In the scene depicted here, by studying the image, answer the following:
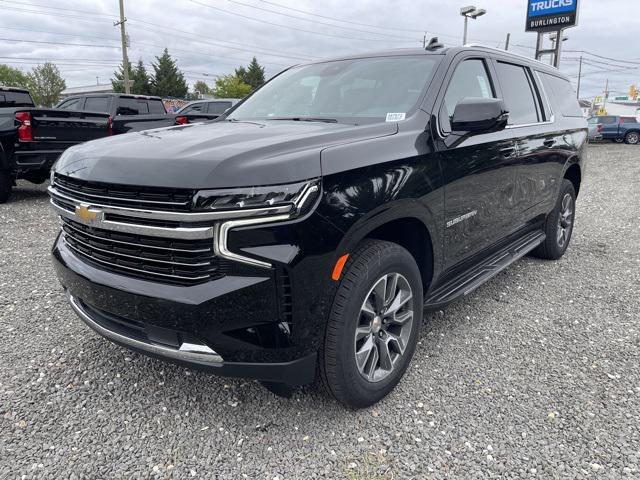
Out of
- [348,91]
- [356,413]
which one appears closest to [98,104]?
[348,91]

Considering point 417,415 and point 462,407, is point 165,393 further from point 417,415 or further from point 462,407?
point 462,407

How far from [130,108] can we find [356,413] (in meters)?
10.8

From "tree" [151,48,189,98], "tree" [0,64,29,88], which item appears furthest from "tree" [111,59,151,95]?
"tree" [0,64,29,88]

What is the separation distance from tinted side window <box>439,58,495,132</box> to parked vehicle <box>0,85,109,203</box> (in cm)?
651

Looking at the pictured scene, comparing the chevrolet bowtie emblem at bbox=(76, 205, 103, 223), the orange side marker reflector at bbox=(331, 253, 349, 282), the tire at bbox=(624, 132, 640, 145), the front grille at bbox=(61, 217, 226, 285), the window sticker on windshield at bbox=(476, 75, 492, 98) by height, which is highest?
the window sticker on windshield at bbox=(476, 75, 492, 98)

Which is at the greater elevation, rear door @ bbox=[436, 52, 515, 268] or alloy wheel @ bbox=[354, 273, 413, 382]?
rear door @ bbox=[436, 52, 515, 268]

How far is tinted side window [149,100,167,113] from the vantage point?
11873mm

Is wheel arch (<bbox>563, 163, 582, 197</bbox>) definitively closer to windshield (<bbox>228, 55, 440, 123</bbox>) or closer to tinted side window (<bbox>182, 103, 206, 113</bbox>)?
windshield (<bbox>228, 55, 440, 123</bbox>)

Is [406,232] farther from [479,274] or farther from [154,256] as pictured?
[154,256]

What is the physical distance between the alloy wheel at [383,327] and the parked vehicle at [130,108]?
27.9 feet

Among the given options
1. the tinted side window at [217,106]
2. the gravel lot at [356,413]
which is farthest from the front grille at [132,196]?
the tinted side window at [217,106]

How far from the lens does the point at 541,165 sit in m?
4.23

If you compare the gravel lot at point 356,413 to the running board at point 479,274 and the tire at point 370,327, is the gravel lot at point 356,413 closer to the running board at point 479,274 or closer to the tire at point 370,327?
the tire at point 370,327

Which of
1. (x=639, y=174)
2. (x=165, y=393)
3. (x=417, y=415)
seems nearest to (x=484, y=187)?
(x=417, y=415)
